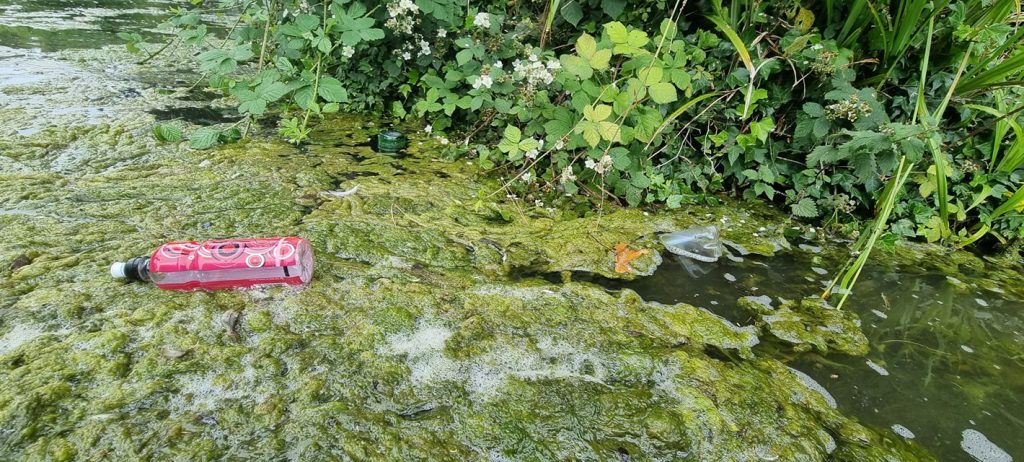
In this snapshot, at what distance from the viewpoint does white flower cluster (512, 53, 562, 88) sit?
216 centimetres

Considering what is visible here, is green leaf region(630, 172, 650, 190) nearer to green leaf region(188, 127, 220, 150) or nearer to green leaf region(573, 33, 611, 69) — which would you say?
green leaf region(573, 33, 611, 69)

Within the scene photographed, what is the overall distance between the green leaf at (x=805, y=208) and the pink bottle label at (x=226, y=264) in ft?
7.03

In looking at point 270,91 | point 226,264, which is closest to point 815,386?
point 226,264

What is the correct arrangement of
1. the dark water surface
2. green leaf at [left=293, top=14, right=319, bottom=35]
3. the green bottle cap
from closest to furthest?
1. the dark water surface
2. green leaf at [left=293, top=14, right=319, bottom=35]
3. the green bottle cap

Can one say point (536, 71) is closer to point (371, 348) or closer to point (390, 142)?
point (390, 142)

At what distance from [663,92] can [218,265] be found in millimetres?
1644

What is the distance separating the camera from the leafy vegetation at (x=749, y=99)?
2033 mm

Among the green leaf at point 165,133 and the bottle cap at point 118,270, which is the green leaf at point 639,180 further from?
the green leaf at point 165,133

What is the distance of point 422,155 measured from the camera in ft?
9.46

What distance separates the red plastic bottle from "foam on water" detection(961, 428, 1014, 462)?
191 cm

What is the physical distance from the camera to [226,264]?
151 cm

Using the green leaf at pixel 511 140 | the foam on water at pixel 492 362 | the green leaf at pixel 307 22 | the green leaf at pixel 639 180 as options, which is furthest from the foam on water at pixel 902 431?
the green leaf at pixel 307 22

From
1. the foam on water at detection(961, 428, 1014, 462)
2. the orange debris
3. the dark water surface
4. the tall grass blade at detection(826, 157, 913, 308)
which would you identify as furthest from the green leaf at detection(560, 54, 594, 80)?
the foam on water at detection(961, 428, 1014, 462)

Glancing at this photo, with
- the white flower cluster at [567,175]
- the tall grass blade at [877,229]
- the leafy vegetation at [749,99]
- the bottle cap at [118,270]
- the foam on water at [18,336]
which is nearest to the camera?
the foam on water at [18,336]
